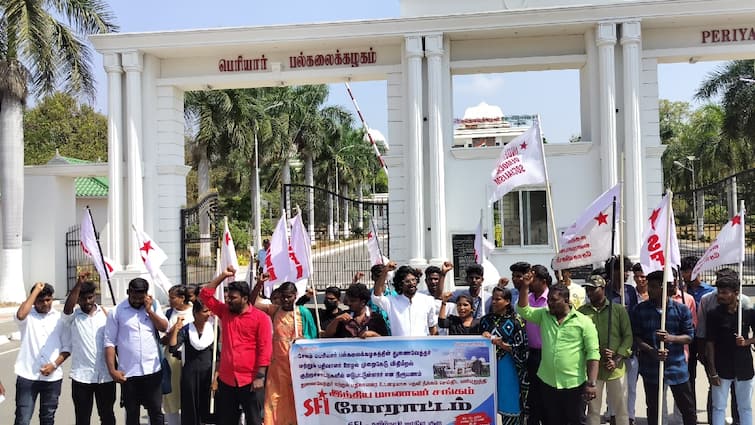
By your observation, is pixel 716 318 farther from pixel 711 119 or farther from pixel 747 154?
pixel 711 119

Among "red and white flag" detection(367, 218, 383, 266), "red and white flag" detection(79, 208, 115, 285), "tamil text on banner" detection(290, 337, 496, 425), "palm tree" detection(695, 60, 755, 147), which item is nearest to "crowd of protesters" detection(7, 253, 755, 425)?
"tamil text on banner" detection(290, 337, 496, 425)

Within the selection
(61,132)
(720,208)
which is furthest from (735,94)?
(61,132)

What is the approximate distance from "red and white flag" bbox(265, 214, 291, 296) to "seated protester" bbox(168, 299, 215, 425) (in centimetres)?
75

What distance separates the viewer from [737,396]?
5.68m

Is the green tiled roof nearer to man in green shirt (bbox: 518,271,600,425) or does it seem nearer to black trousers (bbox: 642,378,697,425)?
man in green shirt (bbox: 518,271,600,425)

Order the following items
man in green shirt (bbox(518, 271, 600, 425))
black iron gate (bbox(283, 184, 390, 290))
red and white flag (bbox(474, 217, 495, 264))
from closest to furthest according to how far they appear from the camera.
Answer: man in green shirt (bbox(518, 271, 600, 425))
red and white flag (bbox(474, 217, 495, 264))
black iron gate (bbox(283, 184, 390, 290))

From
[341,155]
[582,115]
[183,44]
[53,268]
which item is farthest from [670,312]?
[341,155]

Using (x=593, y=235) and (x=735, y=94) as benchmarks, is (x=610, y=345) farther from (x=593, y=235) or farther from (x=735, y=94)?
(x=735, y=94)

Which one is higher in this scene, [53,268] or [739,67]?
[739,67]

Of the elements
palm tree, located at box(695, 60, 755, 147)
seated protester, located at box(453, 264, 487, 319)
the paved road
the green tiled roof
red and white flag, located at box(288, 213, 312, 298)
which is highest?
palm tree, located at box(695, 60, 755, 147)

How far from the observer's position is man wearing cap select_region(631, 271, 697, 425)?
568 centimetres

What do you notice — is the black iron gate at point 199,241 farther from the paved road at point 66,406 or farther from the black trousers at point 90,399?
the black trousers at point 90,399

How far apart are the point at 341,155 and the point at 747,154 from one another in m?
28.1

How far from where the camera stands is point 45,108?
1565 inches
